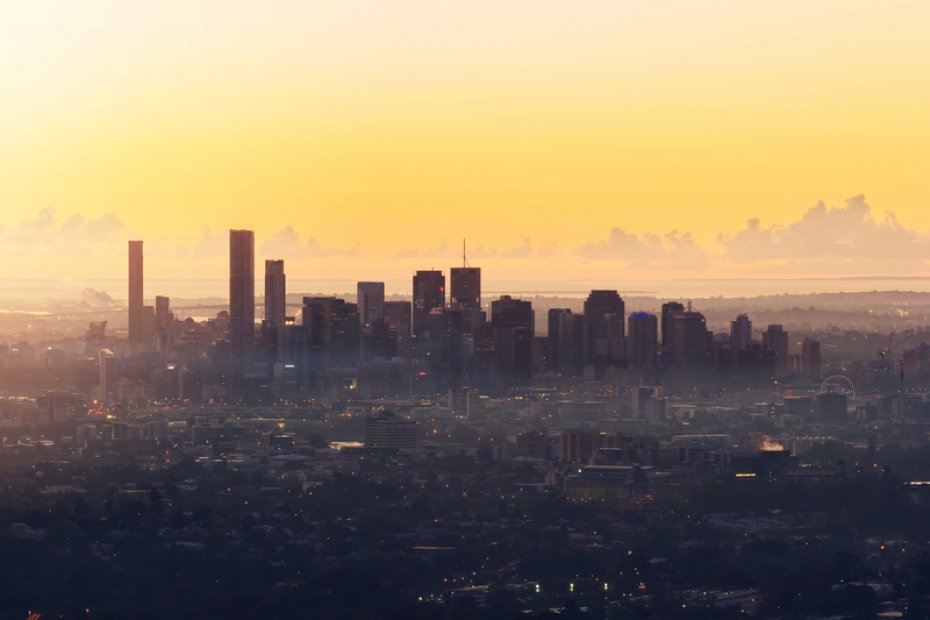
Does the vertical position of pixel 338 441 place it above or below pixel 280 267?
below

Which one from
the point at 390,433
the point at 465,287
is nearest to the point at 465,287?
the point at 465,287

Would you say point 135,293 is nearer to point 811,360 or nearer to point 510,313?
point 510,313

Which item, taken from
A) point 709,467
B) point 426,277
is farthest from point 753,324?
point 709,467

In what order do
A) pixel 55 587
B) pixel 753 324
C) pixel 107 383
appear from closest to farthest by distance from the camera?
pixel 55 587
pixel 107 383
pixel 753 324

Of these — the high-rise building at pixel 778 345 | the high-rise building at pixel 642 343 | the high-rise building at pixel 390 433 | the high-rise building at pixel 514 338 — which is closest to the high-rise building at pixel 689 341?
the high-rise building at pixel 642 343

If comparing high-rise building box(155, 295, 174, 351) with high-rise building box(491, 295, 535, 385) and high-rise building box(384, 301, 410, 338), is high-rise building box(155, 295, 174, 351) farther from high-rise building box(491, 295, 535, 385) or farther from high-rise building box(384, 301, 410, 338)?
high-rise building box(491, 295, 535, 385)

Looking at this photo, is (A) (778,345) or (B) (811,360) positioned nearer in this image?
(B) (811,360)

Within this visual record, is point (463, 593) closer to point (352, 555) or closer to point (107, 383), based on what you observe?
point (352, 555)

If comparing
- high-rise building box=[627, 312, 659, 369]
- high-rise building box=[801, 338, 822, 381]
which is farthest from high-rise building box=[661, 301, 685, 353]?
high-rise building box=[801, 338, 822, 381]
